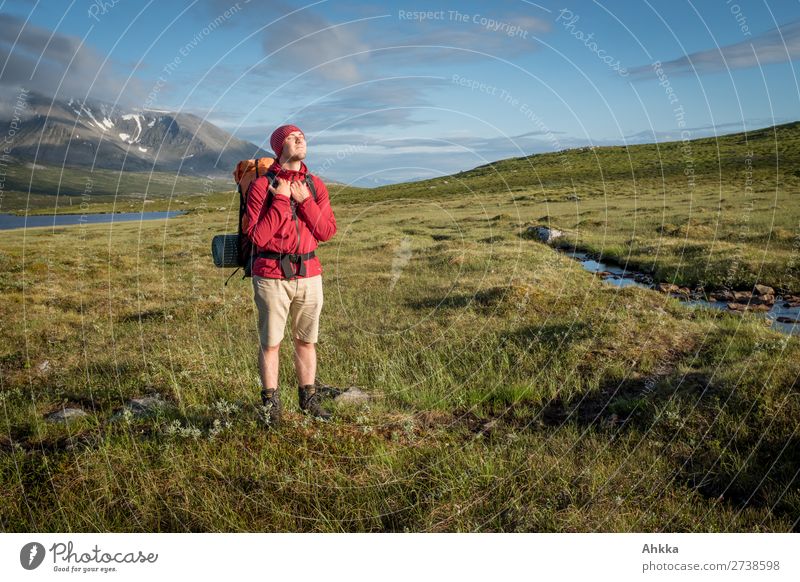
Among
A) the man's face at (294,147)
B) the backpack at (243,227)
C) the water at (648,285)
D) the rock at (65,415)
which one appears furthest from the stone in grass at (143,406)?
the water at (648,285)

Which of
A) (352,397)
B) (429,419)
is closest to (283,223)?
(352,397)

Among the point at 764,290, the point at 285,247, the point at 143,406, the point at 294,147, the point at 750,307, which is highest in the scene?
the point at 294,147

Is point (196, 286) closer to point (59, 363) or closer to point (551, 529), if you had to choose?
point (59, 363)

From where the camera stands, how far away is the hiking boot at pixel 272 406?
5.97m

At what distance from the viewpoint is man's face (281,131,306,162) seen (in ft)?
18.0

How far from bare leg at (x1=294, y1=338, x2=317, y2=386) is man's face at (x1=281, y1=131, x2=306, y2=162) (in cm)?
228

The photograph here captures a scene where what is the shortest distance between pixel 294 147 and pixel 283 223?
83 centimetres

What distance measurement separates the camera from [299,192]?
5625 millimetres

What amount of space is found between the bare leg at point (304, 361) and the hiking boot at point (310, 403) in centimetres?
A: 8

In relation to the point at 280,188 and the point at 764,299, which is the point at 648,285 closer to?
the point at 764,299

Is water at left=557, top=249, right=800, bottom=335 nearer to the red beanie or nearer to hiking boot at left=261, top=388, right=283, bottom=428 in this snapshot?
hiking boot at left=261, top=388, right=283, bottom=428

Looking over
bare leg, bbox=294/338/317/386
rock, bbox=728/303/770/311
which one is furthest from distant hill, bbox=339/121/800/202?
bare leg, bbox=294/338/317/386

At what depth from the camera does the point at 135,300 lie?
1739 centimetres
